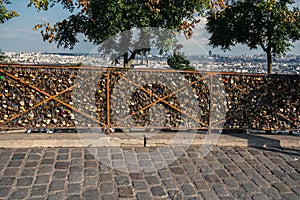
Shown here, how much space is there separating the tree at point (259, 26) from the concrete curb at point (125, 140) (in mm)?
9299

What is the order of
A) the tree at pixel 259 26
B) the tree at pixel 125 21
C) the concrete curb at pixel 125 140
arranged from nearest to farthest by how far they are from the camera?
1. the concrete curb at pixel 125 140
2. the tree at pixel 125 21
3. the tree at pixel 259 26

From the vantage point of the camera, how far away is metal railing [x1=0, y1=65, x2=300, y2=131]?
5625 mm

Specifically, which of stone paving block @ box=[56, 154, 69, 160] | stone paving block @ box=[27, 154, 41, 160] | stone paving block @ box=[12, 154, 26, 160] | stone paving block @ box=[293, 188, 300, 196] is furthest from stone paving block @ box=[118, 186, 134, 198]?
stone paving block @ box=[293, 188, 300, 196]

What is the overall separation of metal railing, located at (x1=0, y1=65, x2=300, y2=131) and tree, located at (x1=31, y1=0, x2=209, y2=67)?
330 cm

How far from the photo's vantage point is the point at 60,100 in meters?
5.71

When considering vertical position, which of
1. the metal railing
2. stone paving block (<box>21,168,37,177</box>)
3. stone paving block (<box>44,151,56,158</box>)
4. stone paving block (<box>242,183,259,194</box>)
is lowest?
stone paving block (<box>242,183,259,194</box>)

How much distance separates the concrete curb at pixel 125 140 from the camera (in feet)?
17.6

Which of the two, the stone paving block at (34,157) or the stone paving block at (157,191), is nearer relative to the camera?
the stone paving block at (157,191)

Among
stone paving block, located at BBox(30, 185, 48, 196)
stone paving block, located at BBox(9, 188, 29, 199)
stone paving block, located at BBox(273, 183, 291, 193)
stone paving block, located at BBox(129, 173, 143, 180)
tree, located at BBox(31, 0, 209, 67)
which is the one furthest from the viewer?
tree, located at BBox(31, 0, 209, 67)

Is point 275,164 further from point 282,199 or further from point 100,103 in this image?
point 100,103

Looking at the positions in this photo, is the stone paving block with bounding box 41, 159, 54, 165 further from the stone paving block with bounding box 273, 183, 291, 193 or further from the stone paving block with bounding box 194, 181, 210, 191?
the stone paving block with bounding box 273, 183, 291, 193

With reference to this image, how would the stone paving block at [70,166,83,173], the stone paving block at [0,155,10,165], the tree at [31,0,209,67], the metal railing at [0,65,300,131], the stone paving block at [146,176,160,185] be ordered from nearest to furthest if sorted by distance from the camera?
1. the stone paving block at [146,176,160,185]
2. the stone paving block at [70,166,83,173]
3. the stone paving block at [0,155,10,165]
4. the metal railing at [0,65,300,131]
5. the tree at [31,0,209,67]

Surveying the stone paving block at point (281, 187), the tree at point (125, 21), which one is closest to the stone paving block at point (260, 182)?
the stone paving block at point (281, 187)

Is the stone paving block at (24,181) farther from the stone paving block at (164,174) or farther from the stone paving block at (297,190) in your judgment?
the stone paving block at (297,190)
